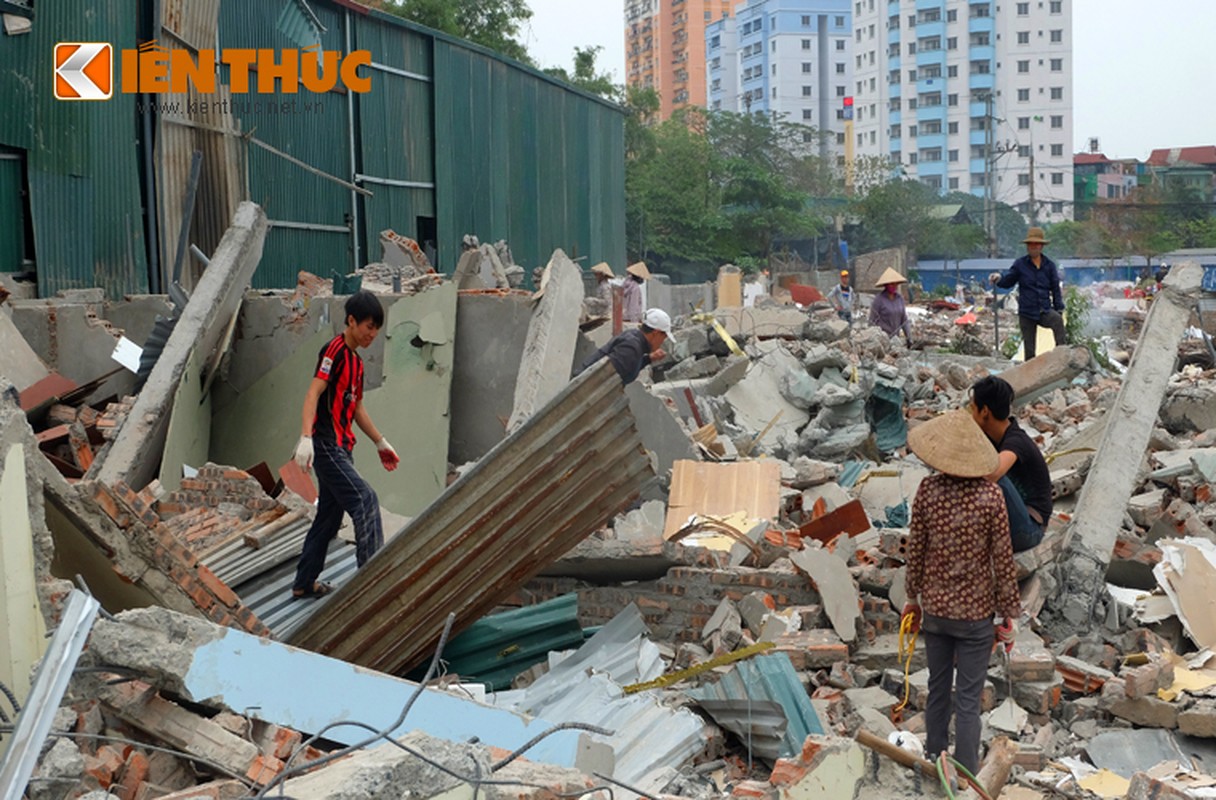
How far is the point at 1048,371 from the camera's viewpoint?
9.59m

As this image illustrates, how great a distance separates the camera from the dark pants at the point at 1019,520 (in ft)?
17.2

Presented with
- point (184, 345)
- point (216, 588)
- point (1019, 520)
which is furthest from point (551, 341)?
point (1019, 520)

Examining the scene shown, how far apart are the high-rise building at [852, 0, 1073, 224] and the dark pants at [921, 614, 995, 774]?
83.4m

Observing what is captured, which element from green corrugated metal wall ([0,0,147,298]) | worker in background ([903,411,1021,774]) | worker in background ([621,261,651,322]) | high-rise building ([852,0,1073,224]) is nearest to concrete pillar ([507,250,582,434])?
worker in background ([903,411,1021,774])

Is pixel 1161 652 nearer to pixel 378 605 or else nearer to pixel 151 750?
pixel 378 605

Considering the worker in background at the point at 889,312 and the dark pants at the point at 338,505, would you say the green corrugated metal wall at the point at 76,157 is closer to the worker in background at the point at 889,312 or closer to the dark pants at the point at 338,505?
the dark pants at the point at 338,505

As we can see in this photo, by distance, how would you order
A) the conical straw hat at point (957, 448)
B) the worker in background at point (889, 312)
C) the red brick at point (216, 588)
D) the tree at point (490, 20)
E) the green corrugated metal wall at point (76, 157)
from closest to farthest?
the conical straw hat at point (957, 448) → the red brick at point (216, 588) → the green corrugated metal wall at point (76, 157) → the worker in background at point (889, 312) → the tree at point (490, 20)

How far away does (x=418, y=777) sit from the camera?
3.25m

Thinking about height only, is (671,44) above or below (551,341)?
above

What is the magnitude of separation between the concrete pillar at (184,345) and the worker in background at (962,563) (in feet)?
16.0

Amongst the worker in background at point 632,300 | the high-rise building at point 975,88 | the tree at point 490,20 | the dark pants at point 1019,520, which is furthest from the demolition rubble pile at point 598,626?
the high-rise building at point 975,88

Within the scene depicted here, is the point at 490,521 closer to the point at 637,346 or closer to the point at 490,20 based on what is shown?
the point at 637,346

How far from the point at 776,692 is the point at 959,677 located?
0.84 metres

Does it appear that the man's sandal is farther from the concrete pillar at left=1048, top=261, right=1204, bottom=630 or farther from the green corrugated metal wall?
the green corrugated metal wall
